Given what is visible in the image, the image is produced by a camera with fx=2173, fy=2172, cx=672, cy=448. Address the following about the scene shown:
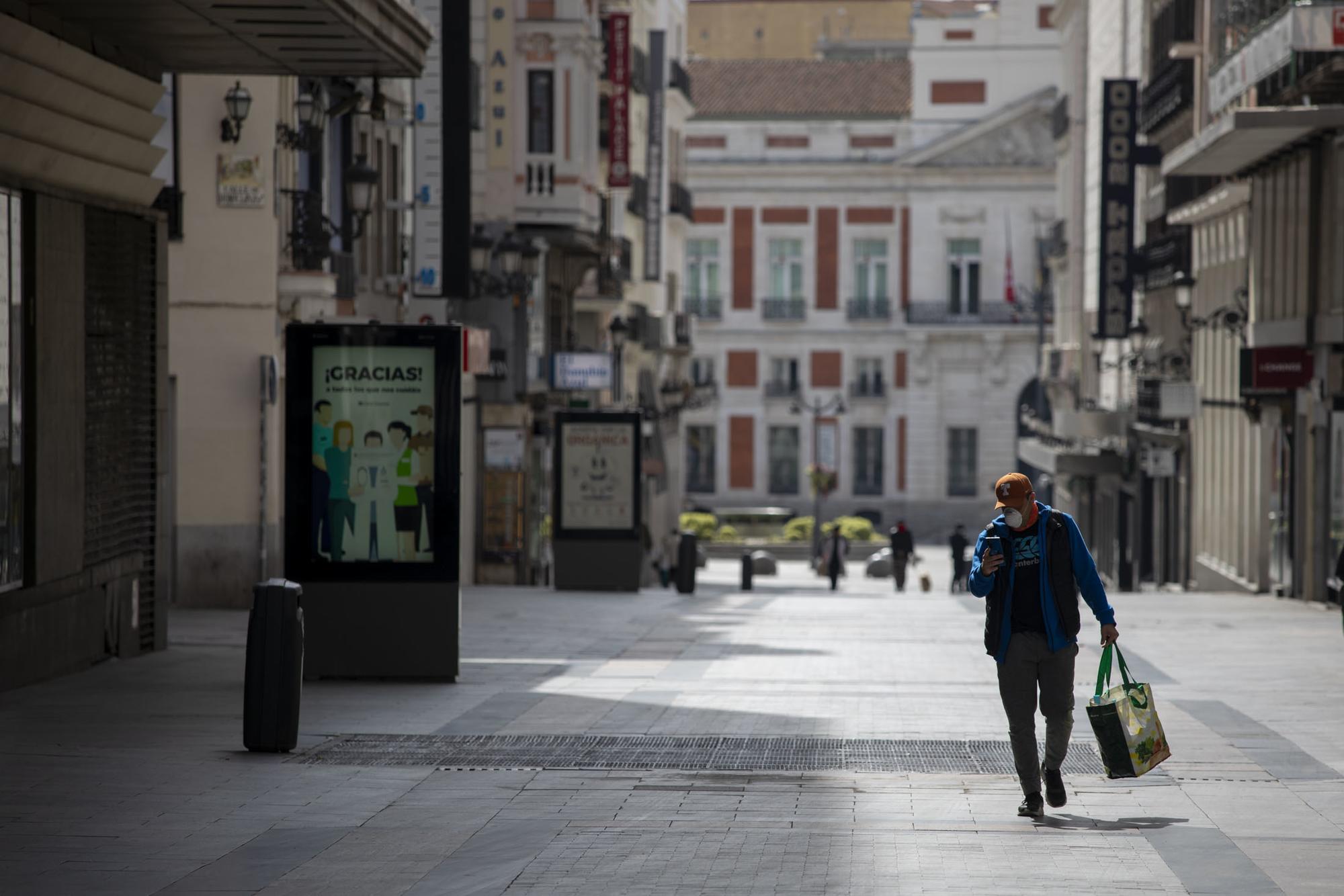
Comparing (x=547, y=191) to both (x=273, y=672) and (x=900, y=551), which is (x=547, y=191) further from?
(x=273, y=672)

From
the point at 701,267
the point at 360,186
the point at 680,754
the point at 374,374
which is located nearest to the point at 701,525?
the point at 701,267

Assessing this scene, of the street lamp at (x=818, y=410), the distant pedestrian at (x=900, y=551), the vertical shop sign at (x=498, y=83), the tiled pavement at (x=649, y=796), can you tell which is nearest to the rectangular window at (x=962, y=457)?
the street lamp at (x=818, y=410)

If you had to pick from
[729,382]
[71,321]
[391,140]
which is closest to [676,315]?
[729,382]

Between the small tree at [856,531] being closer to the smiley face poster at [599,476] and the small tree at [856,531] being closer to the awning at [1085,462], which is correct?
the awning at [1085,462]

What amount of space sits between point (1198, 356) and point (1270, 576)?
26.7 feet

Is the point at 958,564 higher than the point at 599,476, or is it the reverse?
the point at 599,476

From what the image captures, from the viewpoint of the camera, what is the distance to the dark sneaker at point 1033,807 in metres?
9.74

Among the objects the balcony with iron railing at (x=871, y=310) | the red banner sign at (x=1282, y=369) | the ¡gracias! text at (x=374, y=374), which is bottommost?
the ¡gracias! text at (x=374, y=374)

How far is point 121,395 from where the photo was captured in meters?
16.4

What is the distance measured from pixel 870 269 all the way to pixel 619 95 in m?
32.8

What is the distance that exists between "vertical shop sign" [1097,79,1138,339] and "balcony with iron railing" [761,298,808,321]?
107ft

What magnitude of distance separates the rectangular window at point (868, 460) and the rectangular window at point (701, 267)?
24.4 ft

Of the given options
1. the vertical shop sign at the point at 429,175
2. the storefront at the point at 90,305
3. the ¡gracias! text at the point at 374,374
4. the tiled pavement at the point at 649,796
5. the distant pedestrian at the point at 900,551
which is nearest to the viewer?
the tiled pavement at the point at 649,796

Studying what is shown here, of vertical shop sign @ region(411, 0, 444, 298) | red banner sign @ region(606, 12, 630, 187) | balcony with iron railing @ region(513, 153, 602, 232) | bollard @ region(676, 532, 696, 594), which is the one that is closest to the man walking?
vertical shop sign @ region(411, 0, 444, 298)
